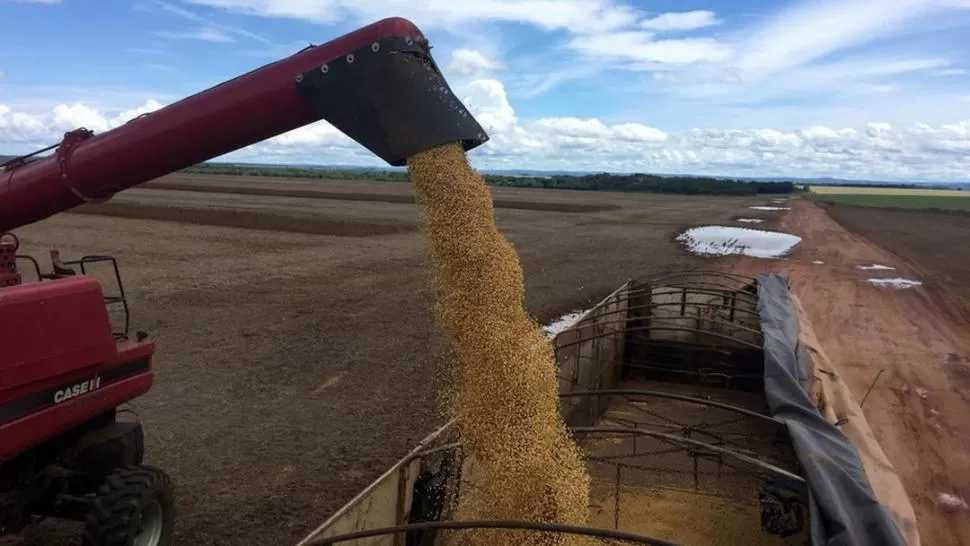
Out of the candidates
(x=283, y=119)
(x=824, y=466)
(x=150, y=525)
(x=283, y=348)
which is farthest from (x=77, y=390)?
(x=283, y=348)

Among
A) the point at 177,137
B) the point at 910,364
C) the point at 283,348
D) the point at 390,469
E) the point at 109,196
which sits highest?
the point at 177,137

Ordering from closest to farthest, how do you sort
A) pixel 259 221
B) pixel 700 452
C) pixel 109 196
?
pixel 109 196
pixel 700 452
pixel 259 221

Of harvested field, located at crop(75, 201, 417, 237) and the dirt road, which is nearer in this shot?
the dirt road

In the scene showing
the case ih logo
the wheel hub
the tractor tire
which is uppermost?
the case ih logo

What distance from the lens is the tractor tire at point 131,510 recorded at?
4.32 metres

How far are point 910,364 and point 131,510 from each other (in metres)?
10.6

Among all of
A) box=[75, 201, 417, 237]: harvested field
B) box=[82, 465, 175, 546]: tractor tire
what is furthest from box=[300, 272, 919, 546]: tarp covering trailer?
box=[75, 201, 417, 237]: harvested field

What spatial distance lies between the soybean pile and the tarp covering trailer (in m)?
0.22

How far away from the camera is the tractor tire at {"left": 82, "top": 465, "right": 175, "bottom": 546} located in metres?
4.32

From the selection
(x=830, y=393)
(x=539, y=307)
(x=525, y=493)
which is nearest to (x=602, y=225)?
(x=539, y=307)

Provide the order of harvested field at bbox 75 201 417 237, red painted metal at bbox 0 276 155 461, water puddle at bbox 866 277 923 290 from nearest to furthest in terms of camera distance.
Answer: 1. red painted metal at bbox 0 276 155 461
2. water puddle at bbox 866 277 923 290
3. harvested field at bbox 75 201 417 237

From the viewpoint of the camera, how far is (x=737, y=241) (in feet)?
89.9

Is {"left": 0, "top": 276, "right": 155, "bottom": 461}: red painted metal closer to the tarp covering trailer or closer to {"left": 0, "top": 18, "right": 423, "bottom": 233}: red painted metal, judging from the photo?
{"left": 0, "top": 18, "right": 423, "bottom": 233}: red painted metal

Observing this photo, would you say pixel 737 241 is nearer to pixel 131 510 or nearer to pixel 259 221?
pixel 259 221
